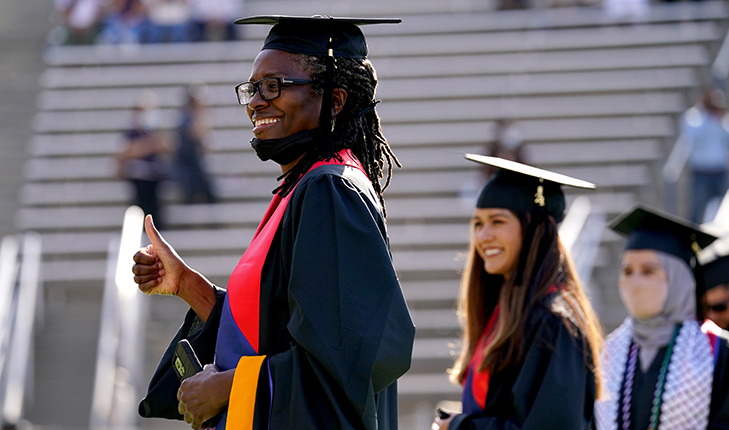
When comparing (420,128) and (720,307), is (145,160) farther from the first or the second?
(720,307)

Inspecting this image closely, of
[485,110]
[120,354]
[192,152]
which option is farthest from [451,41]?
[120,354]

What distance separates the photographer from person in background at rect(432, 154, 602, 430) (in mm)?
3248

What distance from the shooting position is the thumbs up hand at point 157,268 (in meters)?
2.58

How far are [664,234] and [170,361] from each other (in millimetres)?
2679

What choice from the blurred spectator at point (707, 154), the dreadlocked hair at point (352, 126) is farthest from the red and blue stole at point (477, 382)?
the blurred spectator at point (707, 154)

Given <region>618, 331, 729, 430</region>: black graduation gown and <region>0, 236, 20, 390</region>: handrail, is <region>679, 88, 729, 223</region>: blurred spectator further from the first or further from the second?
<region>0, 236, 20, 390</region>: handrail

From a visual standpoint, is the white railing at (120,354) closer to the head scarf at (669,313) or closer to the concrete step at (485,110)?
the concrete step at (485,110)

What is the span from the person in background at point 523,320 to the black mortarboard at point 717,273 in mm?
1886

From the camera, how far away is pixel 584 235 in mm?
9648

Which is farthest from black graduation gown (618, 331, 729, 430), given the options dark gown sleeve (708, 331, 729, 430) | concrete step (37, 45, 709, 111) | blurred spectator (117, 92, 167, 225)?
concrete step (37, 45, 709, 111)

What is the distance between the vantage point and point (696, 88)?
12.3 meters

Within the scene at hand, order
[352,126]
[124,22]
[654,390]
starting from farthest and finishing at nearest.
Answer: [124,22], [654,390], [352,126]

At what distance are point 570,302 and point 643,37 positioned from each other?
1053 cm

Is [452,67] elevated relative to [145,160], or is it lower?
elevated
